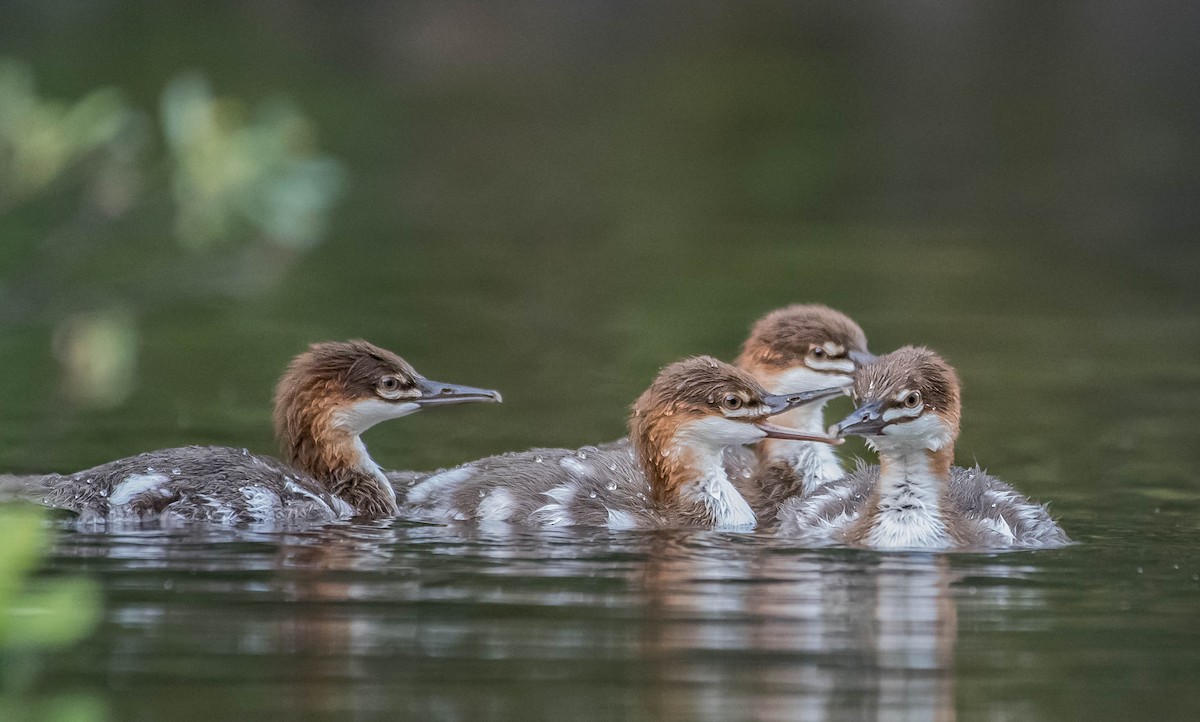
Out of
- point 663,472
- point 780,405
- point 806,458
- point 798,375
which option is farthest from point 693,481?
point 798,375

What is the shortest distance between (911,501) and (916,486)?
0.08 metres

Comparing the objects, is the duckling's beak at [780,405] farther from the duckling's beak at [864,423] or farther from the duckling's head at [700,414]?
the duckling's beak at [864,423]

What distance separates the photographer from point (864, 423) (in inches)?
348

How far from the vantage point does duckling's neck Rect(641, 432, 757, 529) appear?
9734 millimetres

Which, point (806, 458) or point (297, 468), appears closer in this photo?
point (297, 468)

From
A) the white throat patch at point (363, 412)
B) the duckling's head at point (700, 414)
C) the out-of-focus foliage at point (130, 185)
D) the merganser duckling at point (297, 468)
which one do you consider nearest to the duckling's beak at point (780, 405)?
the duckling's head at point (700, 414)

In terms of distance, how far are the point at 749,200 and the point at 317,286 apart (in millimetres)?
8642

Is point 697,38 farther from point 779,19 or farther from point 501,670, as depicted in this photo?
point 501,670

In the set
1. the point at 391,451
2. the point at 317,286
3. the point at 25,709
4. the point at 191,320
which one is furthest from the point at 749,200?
the point at 25,709

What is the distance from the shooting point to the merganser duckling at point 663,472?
955 cm

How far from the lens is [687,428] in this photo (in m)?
9.77

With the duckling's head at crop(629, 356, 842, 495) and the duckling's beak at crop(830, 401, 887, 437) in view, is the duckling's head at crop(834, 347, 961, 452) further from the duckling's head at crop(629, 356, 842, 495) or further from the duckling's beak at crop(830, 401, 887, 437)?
the duckling's head at crop(629, 356, 842, 495)

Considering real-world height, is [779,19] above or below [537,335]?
above

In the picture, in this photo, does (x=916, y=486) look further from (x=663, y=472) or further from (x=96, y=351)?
(x=96, y=351)
